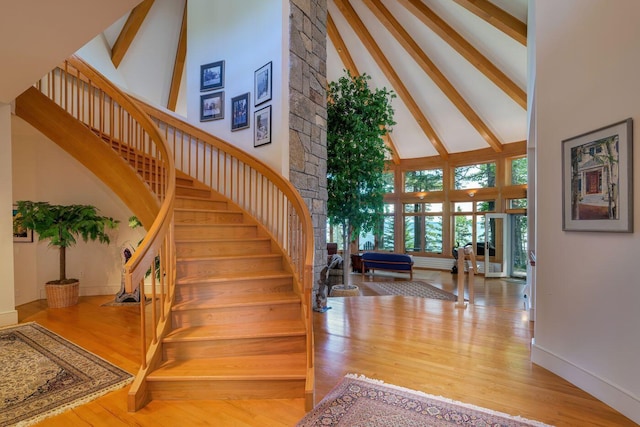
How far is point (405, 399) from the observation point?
204 centimetres

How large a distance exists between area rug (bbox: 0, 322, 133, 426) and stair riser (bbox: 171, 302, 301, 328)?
556 mm

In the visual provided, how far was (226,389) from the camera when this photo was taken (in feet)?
6.73

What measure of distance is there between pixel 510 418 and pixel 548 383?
0.74 meters

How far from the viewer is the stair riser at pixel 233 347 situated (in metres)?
2.28

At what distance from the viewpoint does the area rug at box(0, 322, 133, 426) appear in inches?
75.1

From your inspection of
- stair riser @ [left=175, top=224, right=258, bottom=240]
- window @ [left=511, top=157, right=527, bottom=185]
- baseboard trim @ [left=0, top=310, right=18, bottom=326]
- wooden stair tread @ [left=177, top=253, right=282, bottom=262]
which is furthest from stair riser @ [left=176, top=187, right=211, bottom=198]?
window @ [left=511, top=157, right=527, bottom=185]

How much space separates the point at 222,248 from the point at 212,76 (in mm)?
2966

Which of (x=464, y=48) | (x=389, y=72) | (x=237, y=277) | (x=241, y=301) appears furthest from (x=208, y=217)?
(x=389, y=72)

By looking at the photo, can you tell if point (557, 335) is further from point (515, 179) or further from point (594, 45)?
point (515, 179)

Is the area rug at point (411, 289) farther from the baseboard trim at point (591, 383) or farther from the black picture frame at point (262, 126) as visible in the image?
the black picture frame at point (262, 126)

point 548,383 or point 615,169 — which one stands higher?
point 615,169

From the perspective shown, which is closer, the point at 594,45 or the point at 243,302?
the point at 594,45

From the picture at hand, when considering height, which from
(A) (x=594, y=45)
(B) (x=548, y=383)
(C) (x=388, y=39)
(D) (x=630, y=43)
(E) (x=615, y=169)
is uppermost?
(C) (x=388, y=39)

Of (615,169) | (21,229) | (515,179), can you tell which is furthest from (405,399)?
(515,179)
